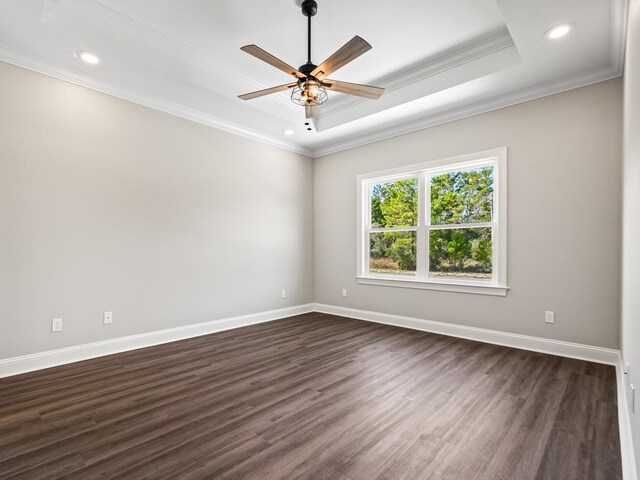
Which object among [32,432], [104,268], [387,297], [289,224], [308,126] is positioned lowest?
[32,432]

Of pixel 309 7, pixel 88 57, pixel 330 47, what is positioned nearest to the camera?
pixel 309 7

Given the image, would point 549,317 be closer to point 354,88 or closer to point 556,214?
point 556,214

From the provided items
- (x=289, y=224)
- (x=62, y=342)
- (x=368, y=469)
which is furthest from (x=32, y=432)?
(x=289, y=224)

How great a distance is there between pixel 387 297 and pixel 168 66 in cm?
396

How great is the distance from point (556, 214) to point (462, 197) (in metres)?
1.07

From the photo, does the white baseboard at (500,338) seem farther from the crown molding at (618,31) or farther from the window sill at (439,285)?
the crown molding at (618,31)

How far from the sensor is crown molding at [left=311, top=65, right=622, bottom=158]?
3.22 meters

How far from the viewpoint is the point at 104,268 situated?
3438mm

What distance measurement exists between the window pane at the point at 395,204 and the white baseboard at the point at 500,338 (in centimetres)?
139

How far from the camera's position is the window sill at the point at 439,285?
150 inches

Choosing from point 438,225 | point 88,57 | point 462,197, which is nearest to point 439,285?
point 438,225

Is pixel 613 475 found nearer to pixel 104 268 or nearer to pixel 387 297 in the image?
pixel 387 297

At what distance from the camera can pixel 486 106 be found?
153 inches

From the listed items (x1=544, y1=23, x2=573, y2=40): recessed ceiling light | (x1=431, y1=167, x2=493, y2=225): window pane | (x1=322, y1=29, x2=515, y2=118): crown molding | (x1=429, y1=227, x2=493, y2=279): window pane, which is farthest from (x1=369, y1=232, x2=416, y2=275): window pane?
(x1=544, y1=23, x2=573, y2=40): recessed ceiling light
